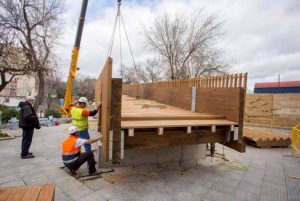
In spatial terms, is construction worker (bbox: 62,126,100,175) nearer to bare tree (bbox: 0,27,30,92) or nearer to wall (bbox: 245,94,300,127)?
bare tree (bbox: 0,27,30,92)

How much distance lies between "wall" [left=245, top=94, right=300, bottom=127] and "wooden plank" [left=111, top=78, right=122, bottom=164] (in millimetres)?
14171

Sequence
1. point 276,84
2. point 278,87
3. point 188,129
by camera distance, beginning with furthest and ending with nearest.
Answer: point 276,84, point 278,87, point 188,129

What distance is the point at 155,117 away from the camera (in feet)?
16.1

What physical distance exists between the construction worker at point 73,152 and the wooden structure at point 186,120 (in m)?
0.56

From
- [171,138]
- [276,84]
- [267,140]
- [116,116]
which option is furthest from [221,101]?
[276,84]

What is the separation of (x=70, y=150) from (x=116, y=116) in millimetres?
1806

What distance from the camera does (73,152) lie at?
4.96 metres

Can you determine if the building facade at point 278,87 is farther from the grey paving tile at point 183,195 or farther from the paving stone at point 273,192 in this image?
the grey paving tile at point 183,195

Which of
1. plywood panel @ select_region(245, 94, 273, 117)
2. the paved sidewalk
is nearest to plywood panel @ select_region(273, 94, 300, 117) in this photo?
plywood panel @ select_region(245, 94, 273, 117)

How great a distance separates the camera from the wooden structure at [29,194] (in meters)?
2.68

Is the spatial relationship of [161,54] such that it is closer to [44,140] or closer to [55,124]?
[55,124]

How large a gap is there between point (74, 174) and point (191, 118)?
9.65ft

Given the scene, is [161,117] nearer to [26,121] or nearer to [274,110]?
[26,121]

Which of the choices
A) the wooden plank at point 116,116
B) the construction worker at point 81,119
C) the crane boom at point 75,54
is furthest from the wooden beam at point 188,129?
the crane boom at point 75,54
